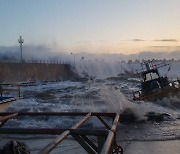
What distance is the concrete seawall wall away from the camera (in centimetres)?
6182

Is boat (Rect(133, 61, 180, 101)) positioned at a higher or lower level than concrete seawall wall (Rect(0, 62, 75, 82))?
higher

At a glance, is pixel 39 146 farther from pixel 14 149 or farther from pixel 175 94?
pixel 175 94

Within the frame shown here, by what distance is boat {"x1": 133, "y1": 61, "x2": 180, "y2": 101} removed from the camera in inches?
842

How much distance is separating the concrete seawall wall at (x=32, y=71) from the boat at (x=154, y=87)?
37.9m

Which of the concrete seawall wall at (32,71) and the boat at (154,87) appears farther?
the concrete seawall wall at (32,71)

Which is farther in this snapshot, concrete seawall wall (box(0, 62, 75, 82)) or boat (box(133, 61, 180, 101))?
concrete seawall wall (box(0, 62, 75, 82))

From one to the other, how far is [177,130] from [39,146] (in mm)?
5834

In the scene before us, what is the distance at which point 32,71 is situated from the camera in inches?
2803

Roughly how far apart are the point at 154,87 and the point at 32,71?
169 feet

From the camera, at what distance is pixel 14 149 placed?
5.40 m

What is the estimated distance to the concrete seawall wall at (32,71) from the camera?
61.8m

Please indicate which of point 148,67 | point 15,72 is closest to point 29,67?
point 15,72

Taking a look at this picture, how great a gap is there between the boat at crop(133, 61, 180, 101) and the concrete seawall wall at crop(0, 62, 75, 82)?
37.9 meters

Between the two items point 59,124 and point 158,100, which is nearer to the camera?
point 59,124
